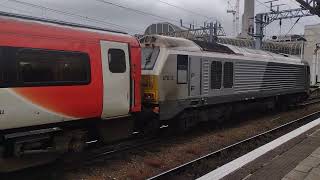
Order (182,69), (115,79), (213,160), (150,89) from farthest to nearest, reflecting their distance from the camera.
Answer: (182,69) < (150,89) < (213,160) < (115,79)

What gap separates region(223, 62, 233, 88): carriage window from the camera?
14795 mm

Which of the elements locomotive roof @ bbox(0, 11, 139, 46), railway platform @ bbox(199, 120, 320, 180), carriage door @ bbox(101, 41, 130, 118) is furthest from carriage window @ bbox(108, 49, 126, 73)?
railway platform @ bbox(199, 120, 320, 180)

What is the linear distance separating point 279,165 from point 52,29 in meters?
5.07

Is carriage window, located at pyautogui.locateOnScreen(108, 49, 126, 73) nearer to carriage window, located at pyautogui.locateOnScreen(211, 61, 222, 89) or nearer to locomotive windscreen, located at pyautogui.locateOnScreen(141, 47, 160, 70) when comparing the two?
locomotive windscreen, located at pyautogui.locateOnScreen(141, 47, 160, 70)

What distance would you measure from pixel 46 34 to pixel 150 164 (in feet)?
12.4

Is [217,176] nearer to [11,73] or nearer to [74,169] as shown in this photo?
[74,169]

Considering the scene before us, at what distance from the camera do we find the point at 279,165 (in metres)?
8.84

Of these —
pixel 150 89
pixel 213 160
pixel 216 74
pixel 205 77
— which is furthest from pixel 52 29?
pixel 216 74

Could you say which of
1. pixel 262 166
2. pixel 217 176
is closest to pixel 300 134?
pixel 262 166

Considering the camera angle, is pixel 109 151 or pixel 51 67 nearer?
pixel 51 67

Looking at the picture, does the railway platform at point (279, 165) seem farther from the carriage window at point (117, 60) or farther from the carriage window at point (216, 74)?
the carriage window at point (216, 74)

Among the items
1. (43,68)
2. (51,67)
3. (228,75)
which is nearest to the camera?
(43,68)

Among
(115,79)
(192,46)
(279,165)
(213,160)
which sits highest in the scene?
(192,46)

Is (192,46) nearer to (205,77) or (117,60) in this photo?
(205,77)
